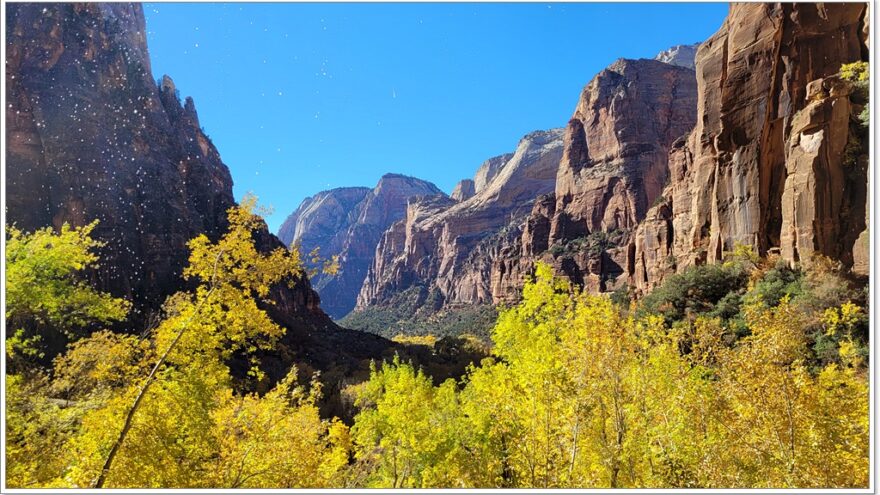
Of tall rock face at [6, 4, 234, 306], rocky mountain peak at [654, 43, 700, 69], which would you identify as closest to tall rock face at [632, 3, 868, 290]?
tall rock face at [6, 4, 234, 306]

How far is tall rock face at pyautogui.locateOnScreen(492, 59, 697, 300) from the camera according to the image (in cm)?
8231

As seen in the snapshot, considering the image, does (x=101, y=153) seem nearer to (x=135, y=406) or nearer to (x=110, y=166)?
(x=110, y=166)

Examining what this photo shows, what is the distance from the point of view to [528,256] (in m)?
92.0

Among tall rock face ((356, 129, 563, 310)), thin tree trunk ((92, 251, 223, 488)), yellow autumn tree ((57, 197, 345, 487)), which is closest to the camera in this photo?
thin tree trunk ((92, 251, 223, 488))

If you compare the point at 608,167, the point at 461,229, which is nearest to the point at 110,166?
Answer: the point at 608,167

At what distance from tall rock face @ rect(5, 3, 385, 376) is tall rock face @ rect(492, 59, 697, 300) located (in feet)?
132

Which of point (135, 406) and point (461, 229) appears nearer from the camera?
point (135, 406)

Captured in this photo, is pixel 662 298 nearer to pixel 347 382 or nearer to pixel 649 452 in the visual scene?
pixel 347 382

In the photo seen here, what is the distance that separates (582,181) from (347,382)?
7145 centimetres

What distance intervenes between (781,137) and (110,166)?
64.0 m

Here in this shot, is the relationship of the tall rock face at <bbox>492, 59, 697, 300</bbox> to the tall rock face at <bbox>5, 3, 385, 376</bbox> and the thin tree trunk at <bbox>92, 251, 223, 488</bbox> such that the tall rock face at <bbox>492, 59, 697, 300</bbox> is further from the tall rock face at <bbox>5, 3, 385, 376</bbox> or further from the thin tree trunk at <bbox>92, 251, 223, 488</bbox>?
the thin tree trunk at <bbox>92, 251, 223, 488</bbox>

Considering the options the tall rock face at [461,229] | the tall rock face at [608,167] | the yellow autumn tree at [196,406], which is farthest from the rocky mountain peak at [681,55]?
the yellow autumn tree at [196,406]

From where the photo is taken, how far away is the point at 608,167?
9062 centimetres

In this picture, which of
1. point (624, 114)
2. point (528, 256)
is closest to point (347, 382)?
point (528, 256)
